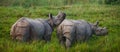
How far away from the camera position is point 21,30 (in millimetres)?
9867

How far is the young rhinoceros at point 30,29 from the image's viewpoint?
9.85m

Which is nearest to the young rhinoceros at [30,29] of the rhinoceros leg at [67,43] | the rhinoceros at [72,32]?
the rhinoceros at [72,32]

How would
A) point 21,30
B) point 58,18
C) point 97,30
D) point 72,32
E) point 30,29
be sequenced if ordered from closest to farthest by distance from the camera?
point 21,30 < point 30,29 < point 72,32 < point 58,18 < point 97,30

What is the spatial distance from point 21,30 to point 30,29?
40cm

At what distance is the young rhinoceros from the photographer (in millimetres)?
9852

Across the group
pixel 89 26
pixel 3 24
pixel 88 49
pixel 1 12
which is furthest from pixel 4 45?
pixel 1 12

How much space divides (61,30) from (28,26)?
1.10 meters

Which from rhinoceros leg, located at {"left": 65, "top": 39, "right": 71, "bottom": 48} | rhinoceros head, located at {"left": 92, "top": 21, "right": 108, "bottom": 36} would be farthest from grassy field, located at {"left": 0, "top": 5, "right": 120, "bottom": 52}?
rhinoceros leg, located at {"left": 65, "top": 39, "right": 71, "bottom": 48}

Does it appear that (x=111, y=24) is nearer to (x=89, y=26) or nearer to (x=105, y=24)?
(x=105, y=24)

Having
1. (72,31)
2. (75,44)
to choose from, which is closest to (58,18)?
(72,31)

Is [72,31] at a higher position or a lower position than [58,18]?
lower

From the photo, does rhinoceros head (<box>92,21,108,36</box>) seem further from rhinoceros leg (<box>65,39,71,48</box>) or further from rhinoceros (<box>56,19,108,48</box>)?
rhinoceros leg (<box>65,39,71,48</box>)

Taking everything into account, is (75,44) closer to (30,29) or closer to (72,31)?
(72,31)

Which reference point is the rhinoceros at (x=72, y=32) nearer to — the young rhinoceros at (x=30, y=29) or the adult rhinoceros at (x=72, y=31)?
the adult rhinoceros at (x=72, y=31)
